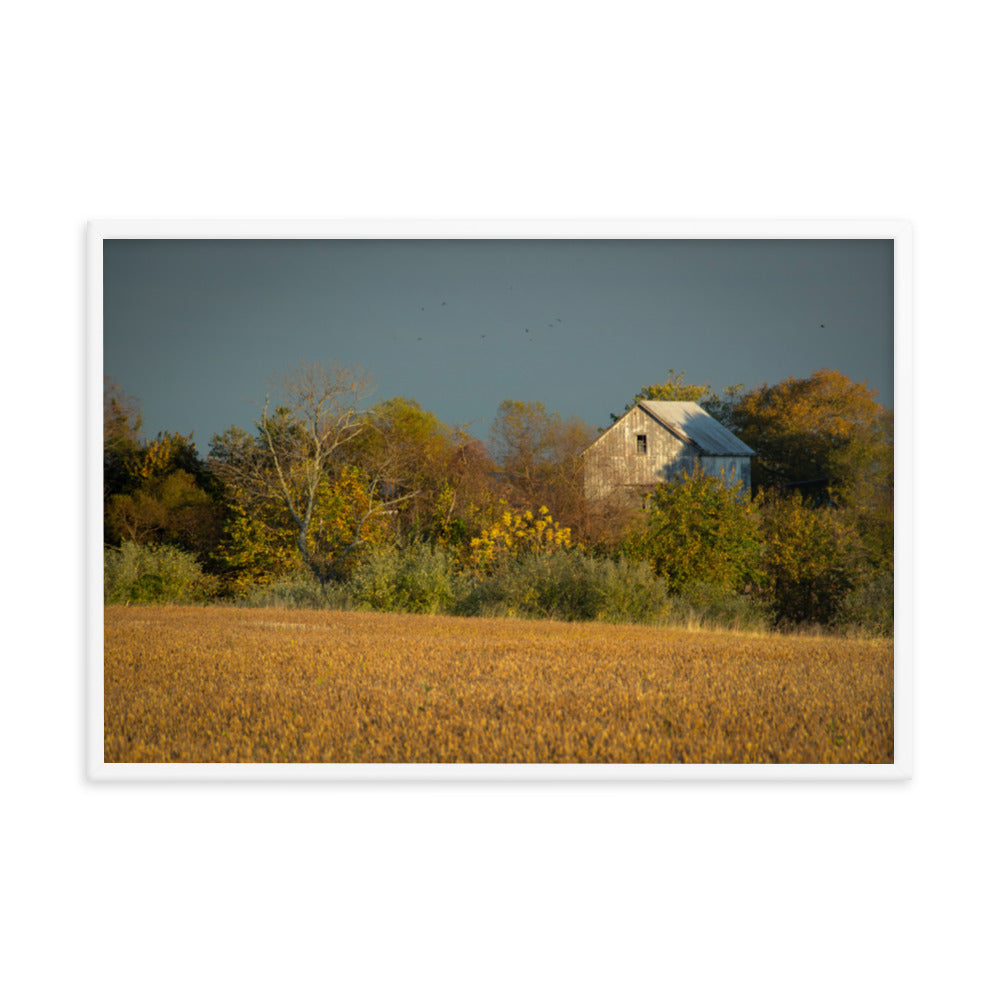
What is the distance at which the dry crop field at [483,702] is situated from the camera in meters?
4.46

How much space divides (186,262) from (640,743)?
13.6 ft

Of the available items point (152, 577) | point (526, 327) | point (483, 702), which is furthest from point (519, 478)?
point (152, 577)

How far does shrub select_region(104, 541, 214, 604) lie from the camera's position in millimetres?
5620

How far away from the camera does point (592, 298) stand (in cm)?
575

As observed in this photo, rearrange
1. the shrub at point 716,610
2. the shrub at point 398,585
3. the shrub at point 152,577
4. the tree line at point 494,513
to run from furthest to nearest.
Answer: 1. the shrub at point 398,585
2. the shrub at point 716,610
3. the tree line at point 494,513
4. the shrub at point 152,577

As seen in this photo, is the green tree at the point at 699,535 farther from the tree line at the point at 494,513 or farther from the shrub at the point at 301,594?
the shrub at the point at 301,594

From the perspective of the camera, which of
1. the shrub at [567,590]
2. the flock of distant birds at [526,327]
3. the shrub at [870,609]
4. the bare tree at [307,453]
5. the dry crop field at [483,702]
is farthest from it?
the shrub at [567,590]

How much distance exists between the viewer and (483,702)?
16.3 ft

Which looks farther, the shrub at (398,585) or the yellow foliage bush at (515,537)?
the shrub at (398,585)

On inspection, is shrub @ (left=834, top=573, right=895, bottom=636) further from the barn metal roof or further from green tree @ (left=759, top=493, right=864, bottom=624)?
the barn metal roof

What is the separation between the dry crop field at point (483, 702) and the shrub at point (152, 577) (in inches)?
7.9

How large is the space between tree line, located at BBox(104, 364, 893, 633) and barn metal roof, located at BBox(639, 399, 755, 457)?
0.27ft

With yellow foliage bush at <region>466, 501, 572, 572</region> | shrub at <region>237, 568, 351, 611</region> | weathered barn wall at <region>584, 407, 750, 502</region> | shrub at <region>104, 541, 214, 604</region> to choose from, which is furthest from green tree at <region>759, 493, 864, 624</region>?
shrub at <region>104, 541, 214, 604</region>

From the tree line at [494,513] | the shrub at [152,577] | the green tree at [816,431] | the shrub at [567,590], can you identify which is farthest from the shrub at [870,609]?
the shrub at [152,577]
